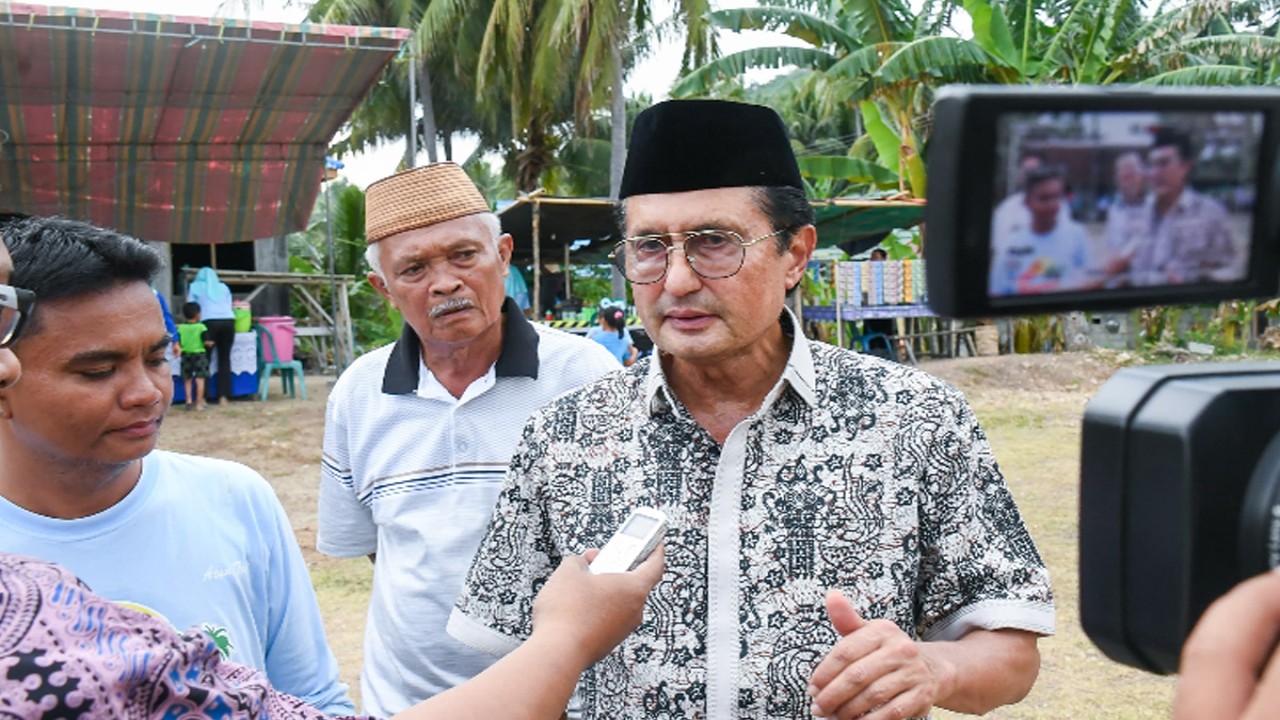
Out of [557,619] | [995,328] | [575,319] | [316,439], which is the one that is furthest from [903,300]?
[557,619]

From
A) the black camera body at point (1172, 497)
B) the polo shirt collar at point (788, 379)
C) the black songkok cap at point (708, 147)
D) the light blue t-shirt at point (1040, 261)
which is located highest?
the black songkok cap at point (708, 147)

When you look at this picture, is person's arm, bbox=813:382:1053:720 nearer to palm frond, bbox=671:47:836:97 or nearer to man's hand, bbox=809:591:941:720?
man's hand, bbox=809:591:941:720

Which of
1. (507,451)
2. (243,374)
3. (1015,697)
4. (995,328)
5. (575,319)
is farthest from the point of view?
(995,328)

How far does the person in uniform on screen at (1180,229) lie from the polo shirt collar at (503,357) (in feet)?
6.72

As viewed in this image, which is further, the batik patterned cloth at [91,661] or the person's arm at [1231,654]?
the batik patterned cloth at [91,661]

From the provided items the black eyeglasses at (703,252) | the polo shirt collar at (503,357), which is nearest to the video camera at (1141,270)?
the black eyeglasses at (703,252)

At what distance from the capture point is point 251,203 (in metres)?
9.05

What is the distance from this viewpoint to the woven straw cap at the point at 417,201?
2717mm

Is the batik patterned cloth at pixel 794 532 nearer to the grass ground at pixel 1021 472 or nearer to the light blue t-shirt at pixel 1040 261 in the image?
the grass ground at pixel 1021 472

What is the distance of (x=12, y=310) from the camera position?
1.18m

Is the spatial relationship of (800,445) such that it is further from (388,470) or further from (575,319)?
(575,319)

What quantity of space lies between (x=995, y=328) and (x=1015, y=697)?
599 inches

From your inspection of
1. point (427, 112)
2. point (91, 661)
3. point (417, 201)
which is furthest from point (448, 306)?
point (427, 112)

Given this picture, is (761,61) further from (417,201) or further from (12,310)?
(12,310)
